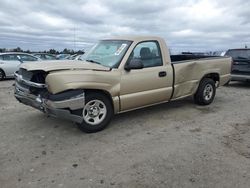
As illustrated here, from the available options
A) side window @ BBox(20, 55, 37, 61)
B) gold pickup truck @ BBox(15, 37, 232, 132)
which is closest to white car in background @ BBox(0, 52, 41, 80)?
side window @ BBox(20, 55, 37, 61)

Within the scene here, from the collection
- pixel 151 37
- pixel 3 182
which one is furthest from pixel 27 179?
pixel 151 37

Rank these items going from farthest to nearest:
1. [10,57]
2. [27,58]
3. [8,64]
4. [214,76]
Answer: [27,58] < [10,57] < [8,64] < [214,76]

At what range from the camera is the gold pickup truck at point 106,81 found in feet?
15.2

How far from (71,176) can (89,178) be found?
0.80 ft

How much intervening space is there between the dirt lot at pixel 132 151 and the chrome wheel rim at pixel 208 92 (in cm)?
98

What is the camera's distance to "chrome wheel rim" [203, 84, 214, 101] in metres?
7.50

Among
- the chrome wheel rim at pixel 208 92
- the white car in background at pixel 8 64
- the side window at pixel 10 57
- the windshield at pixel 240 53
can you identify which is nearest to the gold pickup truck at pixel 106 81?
the chrome wheel rim at pixel 208 92

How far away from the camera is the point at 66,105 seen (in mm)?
4582

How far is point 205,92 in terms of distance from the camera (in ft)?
24.5

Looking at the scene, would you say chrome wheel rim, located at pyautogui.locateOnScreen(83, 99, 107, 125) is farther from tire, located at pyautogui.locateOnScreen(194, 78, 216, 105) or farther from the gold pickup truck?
tire, located at pyautogui.locateOnScreen(194, 78, 216, 105)

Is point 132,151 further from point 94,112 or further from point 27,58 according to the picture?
point 27,58

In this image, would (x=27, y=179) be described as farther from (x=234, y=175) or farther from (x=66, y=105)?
(x=234, y=175)

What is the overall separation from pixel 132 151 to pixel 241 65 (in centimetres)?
846

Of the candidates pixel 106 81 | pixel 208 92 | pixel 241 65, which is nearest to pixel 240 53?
pixel 241 65
